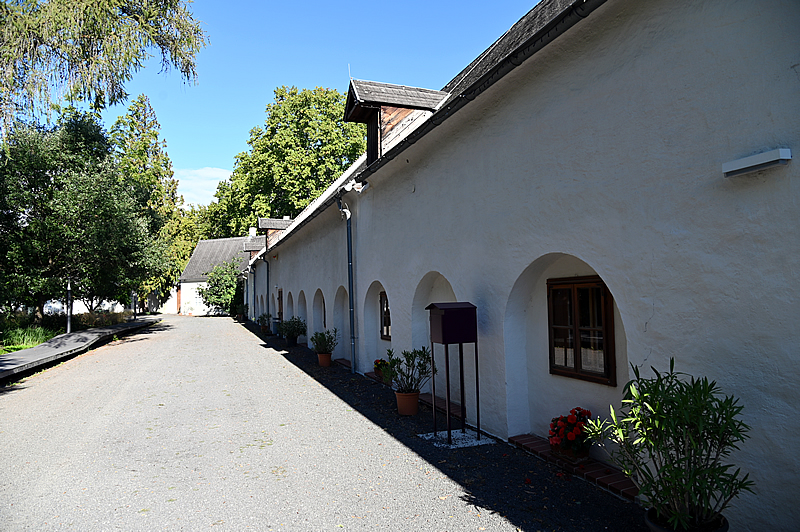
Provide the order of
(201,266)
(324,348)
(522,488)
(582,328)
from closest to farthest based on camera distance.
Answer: (522,488) → (582,328) → (324,348) → (201,266)

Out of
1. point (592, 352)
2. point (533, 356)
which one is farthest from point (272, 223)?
point (592, 352)

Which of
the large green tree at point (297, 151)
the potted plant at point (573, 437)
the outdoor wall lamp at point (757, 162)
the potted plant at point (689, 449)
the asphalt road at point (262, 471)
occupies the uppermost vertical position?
the large green tree at point (297, 151)

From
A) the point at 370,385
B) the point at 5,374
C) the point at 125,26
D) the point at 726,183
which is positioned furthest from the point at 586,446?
the point at 125,26

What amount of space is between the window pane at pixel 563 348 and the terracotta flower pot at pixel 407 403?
268 cm

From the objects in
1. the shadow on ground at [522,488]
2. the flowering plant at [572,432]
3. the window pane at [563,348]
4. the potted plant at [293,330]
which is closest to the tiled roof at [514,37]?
the window pane at [563,348]

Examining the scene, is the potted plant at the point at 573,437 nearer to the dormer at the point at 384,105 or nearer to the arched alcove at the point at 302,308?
the dormer at the point at 384,105

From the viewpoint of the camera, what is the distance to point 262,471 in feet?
18.5

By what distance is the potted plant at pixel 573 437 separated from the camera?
204 inches

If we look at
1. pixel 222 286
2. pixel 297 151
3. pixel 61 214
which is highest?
pixel 297 151

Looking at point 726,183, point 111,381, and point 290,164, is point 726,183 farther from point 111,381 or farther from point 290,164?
point 290,164

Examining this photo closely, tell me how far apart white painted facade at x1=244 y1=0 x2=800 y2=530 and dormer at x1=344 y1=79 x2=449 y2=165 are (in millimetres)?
2623

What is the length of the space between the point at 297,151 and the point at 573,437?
27835mm

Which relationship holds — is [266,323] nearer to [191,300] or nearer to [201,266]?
[201,266]

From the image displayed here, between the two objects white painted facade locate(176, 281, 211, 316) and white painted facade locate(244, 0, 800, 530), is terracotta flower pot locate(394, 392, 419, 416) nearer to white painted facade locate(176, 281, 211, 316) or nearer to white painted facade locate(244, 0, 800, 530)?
white painted facade locate(244, 0, 800, 530)
